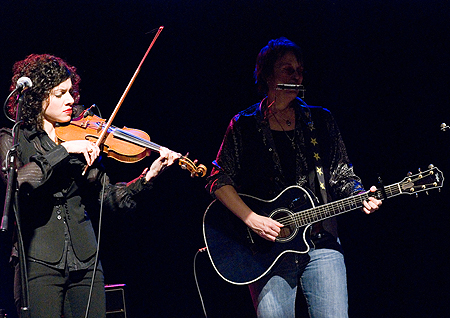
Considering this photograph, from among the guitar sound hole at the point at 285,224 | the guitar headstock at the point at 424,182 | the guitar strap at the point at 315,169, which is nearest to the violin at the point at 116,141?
the guitar sound hole at the point at 285,224

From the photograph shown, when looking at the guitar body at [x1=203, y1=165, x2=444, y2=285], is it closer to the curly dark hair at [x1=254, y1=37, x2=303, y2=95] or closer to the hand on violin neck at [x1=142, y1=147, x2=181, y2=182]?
the hand on violin neck at [x1=142, y1=147, x2=181, y2=182]

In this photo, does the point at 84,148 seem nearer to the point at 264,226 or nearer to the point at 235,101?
the point at 264,226

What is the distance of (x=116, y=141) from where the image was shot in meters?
2.50

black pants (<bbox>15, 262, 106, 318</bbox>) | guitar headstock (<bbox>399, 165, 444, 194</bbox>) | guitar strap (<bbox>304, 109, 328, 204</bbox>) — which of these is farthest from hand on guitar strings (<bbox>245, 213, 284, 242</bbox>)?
black pants (<bbox>15, 262, 106, 318</bbox>)

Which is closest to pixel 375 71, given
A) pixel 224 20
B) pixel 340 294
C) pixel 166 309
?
pixel 224 20

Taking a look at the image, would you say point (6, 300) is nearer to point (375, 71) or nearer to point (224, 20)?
point (224, 20)

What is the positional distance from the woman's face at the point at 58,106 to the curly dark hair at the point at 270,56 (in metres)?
1.21

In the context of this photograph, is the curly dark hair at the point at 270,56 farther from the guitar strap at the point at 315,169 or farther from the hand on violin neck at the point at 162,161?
the hand on violin neck at the point at 162,161

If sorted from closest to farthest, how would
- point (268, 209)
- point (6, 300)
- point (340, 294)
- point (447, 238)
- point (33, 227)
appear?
point (33, 227)
point (340, 294)
point (268, 209)
point (447, 238)
point (6, 300)

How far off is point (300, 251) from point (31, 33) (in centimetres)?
264

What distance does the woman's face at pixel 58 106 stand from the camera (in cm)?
237

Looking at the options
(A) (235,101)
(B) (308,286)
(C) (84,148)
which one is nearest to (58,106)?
(C) (84,148)

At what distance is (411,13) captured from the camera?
3574 millimetres

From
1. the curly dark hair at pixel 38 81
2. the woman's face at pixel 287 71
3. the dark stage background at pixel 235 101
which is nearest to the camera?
the curly dark hair at pixel 38 81
